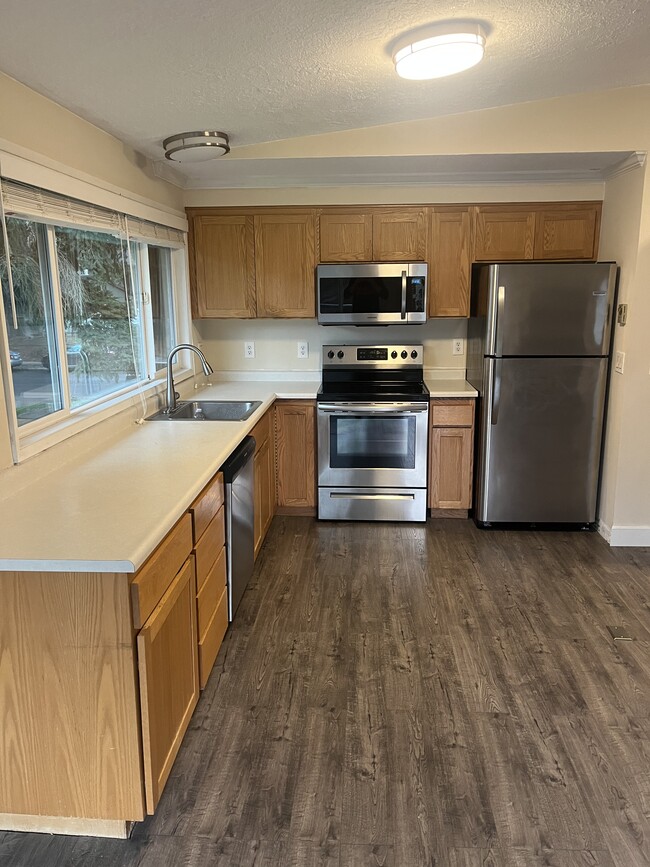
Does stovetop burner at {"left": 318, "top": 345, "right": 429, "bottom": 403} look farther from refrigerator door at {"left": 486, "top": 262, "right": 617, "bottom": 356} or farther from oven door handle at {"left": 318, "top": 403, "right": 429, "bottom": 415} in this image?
refrigerator door at {"left": 486, "top": 262, "right": 617, "bottom": 356}

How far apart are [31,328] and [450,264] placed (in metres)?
A: 2.68

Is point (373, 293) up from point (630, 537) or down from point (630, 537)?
up

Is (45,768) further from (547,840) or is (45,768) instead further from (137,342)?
(137,342)

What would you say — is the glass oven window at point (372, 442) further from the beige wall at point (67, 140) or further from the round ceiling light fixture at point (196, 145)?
the beige wall at point (67, 140)

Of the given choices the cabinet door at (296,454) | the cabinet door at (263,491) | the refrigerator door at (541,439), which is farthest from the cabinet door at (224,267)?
the refrigerator door at (541,439)

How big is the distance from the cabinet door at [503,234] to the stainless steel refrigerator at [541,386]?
200 mm

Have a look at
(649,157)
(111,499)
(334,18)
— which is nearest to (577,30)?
(334,18)

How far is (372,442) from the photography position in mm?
3992

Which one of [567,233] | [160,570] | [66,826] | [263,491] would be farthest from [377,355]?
[66,826]

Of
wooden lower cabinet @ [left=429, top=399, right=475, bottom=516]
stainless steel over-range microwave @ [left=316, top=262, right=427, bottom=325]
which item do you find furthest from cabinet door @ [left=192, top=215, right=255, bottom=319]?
wooden lower cabinet @ [left=429, top=399, right=475, bottom=516]

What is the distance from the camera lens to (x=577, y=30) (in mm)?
2262

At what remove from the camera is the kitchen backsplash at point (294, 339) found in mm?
4434

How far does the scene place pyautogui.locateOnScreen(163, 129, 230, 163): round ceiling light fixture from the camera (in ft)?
9.73

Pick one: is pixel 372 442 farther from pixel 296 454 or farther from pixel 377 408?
pixel 296 454
